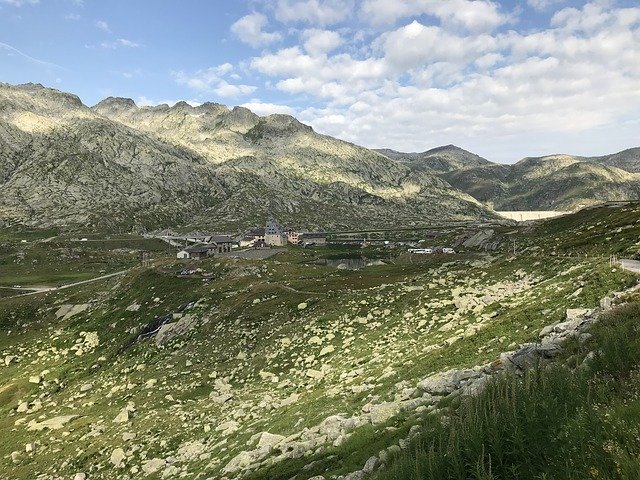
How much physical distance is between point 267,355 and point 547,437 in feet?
116

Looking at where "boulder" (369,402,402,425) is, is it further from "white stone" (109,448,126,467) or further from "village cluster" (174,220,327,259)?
"village cluster" (174,220,327,259)

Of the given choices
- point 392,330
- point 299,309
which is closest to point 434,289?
point 392,330

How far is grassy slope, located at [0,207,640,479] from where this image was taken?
24453 millimetres

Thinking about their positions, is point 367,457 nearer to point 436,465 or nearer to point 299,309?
point 436,465

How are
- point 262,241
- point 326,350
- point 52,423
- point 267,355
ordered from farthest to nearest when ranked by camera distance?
1. point 262,241
2. point 267,355
3. point 52,423
4. point 326,350

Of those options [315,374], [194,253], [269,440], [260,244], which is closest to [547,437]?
[269,440]

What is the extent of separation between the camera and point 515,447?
8156 millimetres

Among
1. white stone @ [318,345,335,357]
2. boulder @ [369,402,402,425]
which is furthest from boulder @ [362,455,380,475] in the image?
white stone @ [318,345,335,357]

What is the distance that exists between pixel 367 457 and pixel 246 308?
138 ft

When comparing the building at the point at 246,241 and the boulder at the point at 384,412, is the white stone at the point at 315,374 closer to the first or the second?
the boulder at the point at 384,412

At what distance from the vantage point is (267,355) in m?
41.3

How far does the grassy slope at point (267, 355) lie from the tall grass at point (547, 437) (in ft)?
18.8

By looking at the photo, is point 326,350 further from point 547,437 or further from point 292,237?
point 292,237

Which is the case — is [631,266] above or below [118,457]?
above
